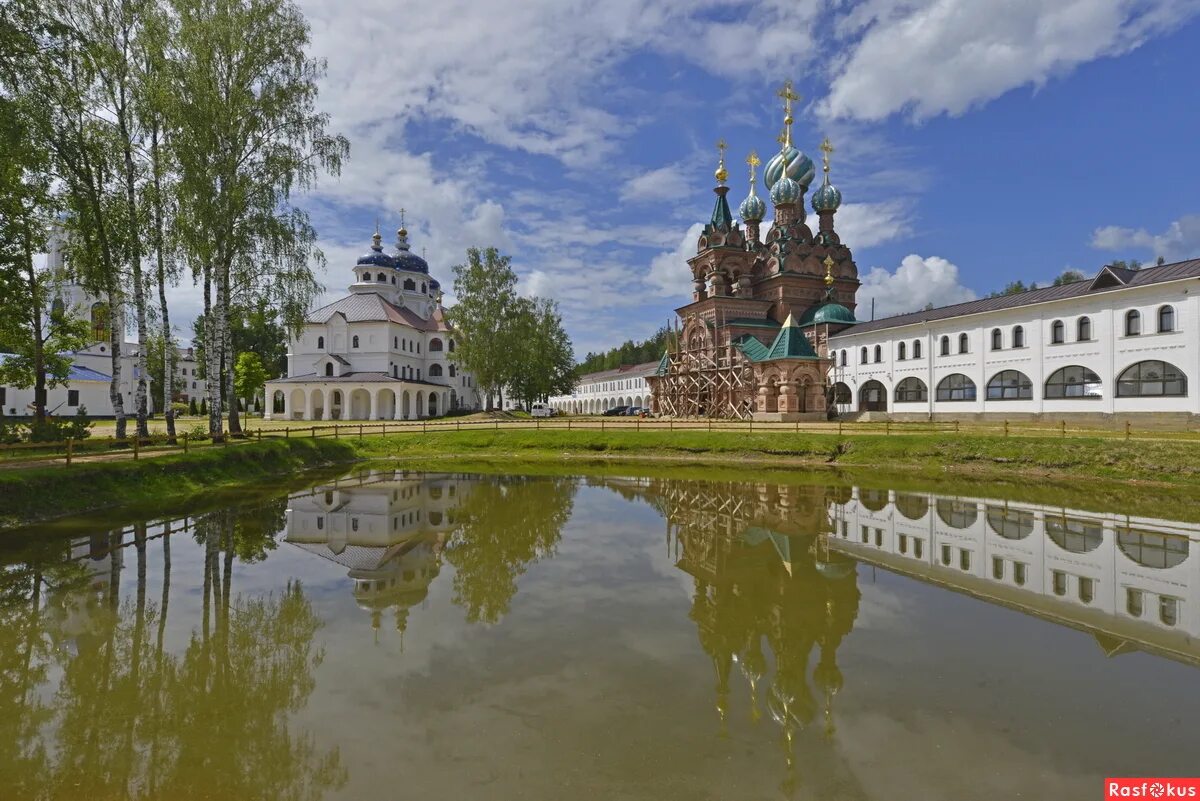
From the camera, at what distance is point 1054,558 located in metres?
11.3

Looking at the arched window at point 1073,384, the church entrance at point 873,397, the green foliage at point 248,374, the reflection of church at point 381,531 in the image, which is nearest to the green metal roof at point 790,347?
the church entrance at point 873,397

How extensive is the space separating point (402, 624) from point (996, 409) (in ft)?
128

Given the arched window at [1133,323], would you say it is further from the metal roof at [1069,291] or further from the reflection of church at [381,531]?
the reflection of church at [381,531]

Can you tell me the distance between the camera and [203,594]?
29.4 feet

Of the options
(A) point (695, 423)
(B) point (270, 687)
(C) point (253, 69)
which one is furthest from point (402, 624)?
(A) point (695, 423)

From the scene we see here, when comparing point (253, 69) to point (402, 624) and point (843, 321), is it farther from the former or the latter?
point (843, 321)

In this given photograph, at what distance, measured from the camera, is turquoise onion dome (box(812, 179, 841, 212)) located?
55812mm

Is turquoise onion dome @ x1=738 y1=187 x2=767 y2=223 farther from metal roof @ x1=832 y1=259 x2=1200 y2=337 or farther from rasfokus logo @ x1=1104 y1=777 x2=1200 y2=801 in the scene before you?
rasfokus logo @ x1=1104 y1=777 x2=1200 y2=801

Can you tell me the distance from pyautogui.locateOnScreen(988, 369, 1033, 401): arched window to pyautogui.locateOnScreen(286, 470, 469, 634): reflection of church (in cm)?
3279

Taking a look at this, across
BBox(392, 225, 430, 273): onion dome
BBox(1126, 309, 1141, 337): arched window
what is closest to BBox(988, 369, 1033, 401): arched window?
BBox(1126, 309, 1141, 337): arched window

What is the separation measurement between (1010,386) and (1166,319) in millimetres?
8241

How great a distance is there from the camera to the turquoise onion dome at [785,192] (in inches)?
2130

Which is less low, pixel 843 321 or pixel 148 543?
pixel 843 321

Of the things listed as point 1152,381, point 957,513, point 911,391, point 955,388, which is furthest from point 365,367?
point 1152,381
